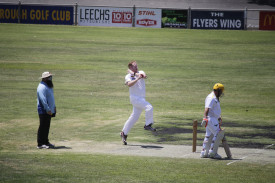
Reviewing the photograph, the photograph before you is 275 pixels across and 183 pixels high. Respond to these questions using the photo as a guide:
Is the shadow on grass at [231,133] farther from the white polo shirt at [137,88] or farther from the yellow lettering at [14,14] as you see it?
the yellow lettering at [14,14]

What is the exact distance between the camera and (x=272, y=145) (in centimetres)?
1364

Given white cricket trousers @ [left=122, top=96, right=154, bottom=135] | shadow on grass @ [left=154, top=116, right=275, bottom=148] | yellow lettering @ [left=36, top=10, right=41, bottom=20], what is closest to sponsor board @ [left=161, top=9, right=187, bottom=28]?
yellow lettering @ [left=36, top=10, right=41, bottom=20]

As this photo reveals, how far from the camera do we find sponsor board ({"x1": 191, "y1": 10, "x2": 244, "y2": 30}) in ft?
140

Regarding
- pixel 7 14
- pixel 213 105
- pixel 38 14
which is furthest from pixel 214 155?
pixel 7 14

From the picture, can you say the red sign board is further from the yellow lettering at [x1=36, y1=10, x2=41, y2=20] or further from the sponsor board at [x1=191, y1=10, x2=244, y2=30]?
the yellow lettering at [x1=36, y1=10, x2=41, y2=20]

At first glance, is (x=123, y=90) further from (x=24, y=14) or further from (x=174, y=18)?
(x=24, y=14)

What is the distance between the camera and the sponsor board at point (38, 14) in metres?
44.2

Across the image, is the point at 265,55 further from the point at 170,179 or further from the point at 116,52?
the point at 170,179

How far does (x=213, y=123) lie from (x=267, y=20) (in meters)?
34.3

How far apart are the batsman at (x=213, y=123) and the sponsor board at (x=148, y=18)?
32627 mm

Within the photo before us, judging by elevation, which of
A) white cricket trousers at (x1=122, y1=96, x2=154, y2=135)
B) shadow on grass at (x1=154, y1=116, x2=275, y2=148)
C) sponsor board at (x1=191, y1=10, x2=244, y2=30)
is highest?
sponsor board at (x1=191, y1=10, x2=244, y2=30)

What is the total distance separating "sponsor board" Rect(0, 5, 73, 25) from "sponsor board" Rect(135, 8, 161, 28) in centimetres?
582

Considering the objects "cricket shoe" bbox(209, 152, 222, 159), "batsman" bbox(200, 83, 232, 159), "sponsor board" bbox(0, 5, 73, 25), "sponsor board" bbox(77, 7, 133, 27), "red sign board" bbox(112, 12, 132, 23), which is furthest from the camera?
"sponsor board" bbox(0, 5, 73, 25)

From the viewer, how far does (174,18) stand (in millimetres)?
43719
